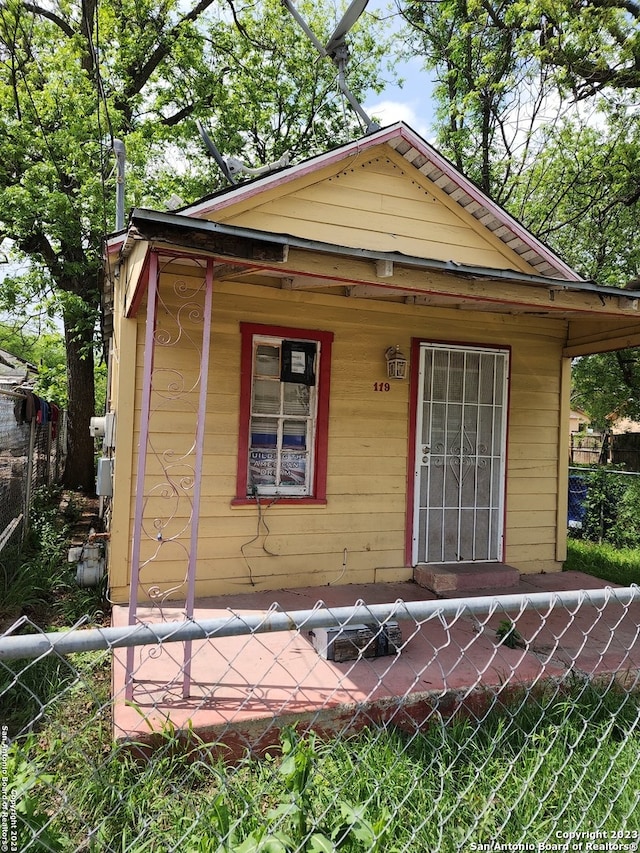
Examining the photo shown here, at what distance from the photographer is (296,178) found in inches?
218

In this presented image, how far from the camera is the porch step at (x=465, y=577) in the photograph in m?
5.60

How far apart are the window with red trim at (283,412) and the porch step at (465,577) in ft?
4.50

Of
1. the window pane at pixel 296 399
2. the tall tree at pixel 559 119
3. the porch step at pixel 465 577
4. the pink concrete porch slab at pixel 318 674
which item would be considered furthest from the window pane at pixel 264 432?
the tall tree at pixel 559 119

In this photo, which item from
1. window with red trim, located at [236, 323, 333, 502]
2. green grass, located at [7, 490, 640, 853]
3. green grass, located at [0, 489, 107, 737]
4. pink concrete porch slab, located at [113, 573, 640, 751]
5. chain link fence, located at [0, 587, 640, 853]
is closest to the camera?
chain link fence, located at [0, 587, 640, 853]

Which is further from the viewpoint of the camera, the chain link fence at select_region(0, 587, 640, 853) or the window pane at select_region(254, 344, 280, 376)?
the window pane at select_region(254, 344, 280, 376)

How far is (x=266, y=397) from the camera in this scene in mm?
5504

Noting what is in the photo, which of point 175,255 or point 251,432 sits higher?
point 175,255

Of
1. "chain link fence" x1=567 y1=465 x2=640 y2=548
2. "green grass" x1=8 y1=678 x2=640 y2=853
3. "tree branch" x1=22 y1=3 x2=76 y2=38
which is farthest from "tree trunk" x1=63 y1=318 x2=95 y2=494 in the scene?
"chain link fence" x1=567 y1=465 x2=640 y2=548

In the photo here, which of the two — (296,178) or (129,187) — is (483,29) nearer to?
(129,187)

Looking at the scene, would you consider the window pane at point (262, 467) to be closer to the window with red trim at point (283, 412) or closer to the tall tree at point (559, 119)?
the window with red trim at point (283, 412)

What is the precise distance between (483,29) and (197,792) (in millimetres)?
16019

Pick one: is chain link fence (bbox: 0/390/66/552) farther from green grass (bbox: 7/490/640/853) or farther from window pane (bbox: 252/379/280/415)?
green grass (bbox: 7/490/640/853)

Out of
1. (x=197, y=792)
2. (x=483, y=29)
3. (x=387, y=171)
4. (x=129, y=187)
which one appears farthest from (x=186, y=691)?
(x=483, y=29)

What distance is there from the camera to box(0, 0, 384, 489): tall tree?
34.0 feet
